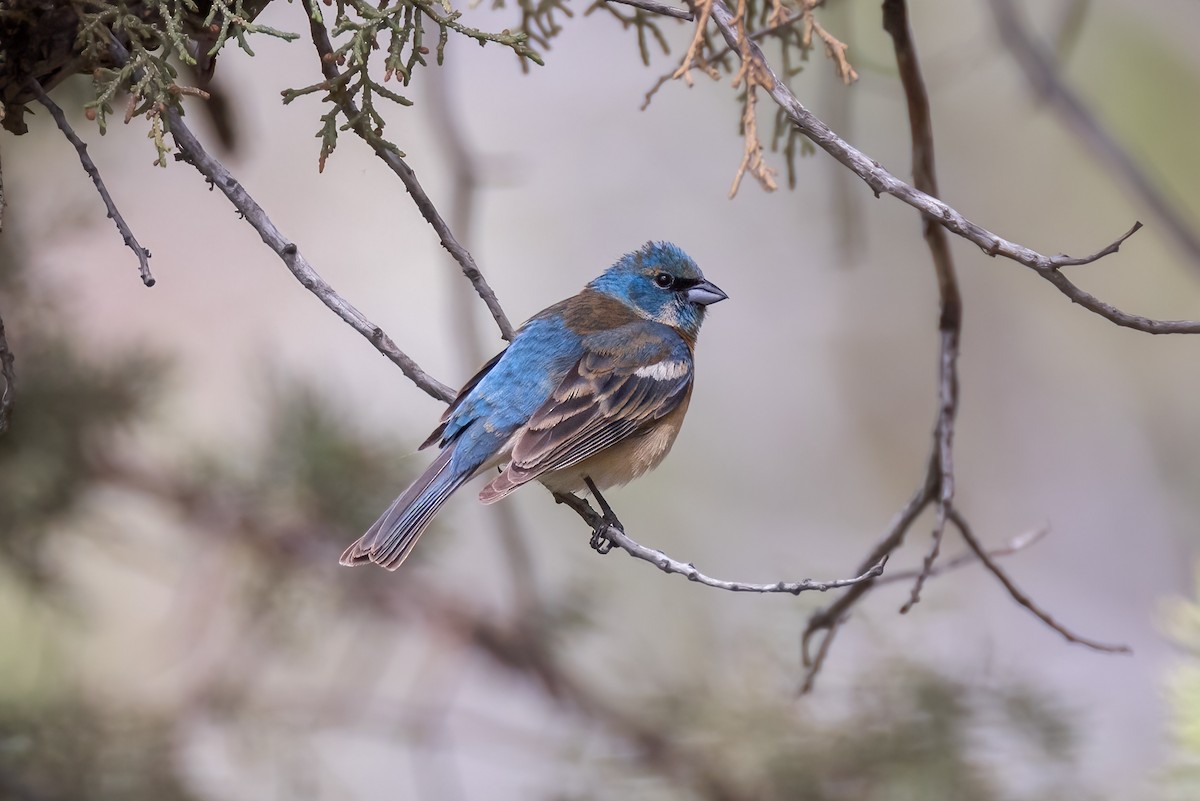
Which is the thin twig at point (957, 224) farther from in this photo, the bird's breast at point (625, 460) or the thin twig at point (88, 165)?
the bird's breast at point (625, 460)

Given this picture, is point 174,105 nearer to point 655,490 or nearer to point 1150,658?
point 655,490

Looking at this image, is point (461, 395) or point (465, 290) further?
point (465, 290)

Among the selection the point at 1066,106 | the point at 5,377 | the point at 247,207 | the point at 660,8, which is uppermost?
the point at 1066,106

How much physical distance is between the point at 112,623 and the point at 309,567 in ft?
7.94

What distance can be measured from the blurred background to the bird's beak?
2.03 feet

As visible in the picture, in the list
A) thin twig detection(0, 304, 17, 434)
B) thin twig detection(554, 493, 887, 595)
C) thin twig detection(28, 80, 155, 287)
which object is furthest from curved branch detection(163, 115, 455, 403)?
thin twig detection(554, 493, 887, 595)

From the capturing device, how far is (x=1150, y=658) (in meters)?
6.77

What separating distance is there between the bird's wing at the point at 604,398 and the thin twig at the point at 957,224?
1.60m

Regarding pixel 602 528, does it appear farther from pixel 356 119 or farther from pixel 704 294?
pixel 356 119

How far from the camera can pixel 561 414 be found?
369 cm

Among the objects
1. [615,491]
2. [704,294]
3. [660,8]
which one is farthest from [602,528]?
[615,491]

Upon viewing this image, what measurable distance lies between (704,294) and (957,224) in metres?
2.51

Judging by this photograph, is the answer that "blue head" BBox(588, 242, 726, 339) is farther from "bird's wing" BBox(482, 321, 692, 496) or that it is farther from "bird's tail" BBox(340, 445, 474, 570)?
"bird's tail" BBox(340, 445, 474, 570)

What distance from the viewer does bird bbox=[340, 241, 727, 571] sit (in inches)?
135
